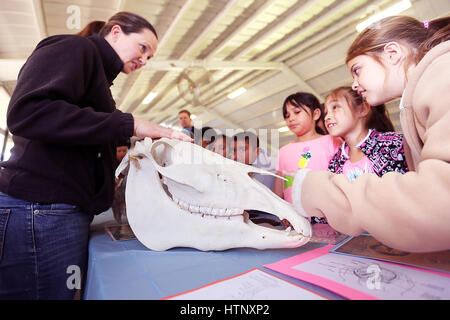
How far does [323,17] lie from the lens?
13.6 ft

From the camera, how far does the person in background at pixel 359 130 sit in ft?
4.83

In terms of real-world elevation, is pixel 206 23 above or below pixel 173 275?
above

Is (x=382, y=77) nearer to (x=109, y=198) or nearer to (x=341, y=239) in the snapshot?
(x=341, y=239)

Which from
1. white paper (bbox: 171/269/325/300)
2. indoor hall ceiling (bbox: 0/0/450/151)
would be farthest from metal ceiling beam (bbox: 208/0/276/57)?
white paper (bbox: 171/269/325/300)

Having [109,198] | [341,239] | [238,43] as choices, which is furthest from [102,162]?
[238,43]

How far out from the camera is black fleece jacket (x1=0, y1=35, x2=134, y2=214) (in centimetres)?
78

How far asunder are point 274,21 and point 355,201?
183 inches

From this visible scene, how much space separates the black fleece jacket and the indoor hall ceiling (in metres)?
2.03

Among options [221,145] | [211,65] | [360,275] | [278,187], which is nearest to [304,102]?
[278,187]

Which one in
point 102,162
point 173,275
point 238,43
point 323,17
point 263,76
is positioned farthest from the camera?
point 263,76

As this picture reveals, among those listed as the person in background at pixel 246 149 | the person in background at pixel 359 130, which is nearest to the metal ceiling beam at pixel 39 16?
the person in background at pixel 246 149

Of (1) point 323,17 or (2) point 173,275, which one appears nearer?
(2) point 173,275

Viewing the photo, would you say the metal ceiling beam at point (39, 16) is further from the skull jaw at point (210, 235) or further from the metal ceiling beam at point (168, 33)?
the skull jaw at point (210, 235)

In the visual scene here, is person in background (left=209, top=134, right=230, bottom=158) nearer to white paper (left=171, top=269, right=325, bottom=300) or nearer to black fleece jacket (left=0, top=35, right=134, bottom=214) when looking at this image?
black fleece jacket (left=0, top=35, right=134, bottom=214)
